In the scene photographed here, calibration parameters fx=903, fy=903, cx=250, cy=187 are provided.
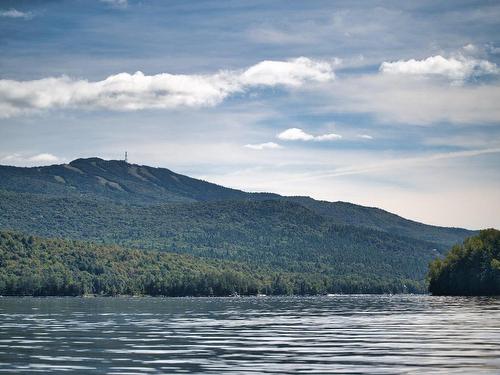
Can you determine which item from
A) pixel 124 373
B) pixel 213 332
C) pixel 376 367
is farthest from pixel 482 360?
pixel 213 332

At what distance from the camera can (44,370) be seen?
4756cm

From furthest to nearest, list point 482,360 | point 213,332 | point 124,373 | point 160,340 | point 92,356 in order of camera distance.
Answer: point 213,332
point 160,340
point 92,356
point 482,360
point 124,373

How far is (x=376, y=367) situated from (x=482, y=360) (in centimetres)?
645

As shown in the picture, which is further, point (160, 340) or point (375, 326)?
point (375, 326)

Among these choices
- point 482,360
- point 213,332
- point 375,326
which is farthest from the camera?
point 375,326

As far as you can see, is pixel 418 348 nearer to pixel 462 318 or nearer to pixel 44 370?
pixel 44 370

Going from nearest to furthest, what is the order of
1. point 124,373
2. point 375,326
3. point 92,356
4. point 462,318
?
point 124,373 < point 92,356 < point 375,326 < point 462,318

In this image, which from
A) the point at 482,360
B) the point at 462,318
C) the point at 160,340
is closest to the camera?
the point at 482,360

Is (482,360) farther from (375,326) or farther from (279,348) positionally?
(375,326)

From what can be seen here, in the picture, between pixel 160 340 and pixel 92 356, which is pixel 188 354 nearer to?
pixel 92 356

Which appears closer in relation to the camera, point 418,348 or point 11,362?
point 11,362

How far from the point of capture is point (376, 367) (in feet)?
154

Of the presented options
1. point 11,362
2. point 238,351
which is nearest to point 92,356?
point 11,362

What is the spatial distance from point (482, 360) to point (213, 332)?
33.4 metres
